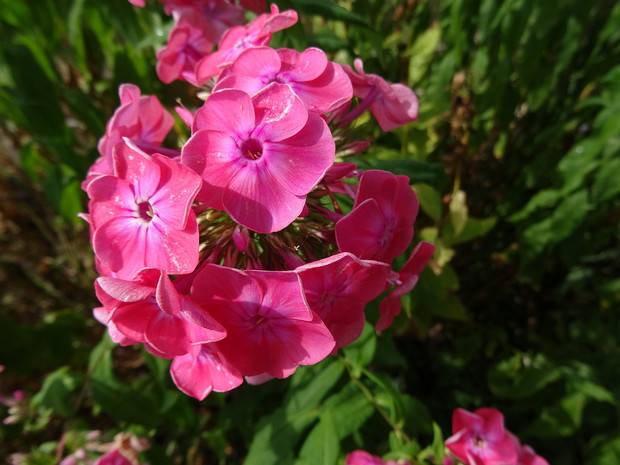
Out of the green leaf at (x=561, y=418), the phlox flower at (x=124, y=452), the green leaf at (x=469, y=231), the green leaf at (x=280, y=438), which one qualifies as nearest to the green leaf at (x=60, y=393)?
the phlox flower at (x=124, y=452)

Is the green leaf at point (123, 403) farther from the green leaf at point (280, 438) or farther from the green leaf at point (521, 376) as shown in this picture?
the green leaf at point (521, 376)

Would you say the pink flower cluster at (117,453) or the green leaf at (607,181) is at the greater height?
the green leaf at (607,181)

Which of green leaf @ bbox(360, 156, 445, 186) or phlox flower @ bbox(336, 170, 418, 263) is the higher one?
phlox flower @ bbox(336, 170, 418, 263)

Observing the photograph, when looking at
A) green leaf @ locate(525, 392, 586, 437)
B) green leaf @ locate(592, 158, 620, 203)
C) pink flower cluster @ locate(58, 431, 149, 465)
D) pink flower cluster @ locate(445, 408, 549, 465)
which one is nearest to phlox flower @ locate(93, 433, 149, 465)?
pink flower cluster @ locate(58, 431, 149, 465)

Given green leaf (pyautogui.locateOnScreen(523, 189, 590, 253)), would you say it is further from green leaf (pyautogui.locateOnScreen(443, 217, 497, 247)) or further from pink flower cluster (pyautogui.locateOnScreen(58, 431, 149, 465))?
pink flower cluster (pyautogui.locateOnScreen(58, 431, 149, 465))

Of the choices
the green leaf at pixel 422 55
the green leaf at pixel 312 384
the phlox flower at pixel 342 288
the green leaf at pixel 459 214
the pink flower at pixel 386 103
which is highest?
the pink flower at pixel 386 103

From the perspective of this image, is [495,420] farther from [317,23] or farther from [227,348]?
[317,23]
